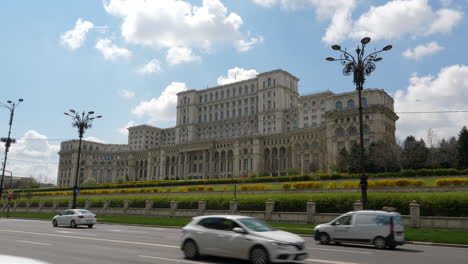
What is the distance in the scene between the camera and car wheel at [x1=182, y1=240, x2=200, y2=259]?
11445 millimetres

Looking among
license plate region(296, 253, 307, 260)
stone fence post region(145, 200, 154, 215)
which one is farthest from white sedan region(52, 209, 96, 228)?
license plate region(296, 253, 307, 260)

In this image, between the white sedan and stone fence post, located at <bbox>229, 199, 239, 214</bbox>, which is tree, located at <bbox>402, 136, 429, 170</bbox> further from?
the white sedan

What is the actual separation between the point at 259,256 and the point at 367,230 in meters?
8.08

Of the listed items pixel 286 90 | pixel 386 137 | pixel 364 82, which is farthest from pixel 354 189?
pixel 286 90

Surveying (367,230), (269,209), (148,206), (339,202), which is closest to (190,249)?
(367,230)

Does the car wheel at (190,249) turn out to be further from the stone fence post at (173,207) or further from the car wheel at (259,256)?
the stone fence post at (173,207)

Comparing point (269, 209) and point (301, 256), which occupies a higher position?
point (269, 209)

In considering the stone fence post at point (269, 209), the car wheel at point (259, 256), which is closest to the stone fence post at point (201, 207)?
the stone fence post at point (269, 209)

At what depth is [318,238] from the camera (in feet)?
57.3

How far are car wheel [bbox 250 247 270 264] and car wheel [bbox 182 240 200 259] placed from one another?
2152mm

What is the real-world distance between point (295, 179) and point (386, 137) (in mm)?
29095

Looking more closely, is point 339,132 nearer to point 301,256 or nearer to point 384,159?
point 384,159

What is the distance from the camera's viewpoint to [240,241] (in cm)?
1054

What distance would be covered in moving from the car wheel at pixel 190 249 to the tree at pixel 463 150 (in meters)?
51.3
